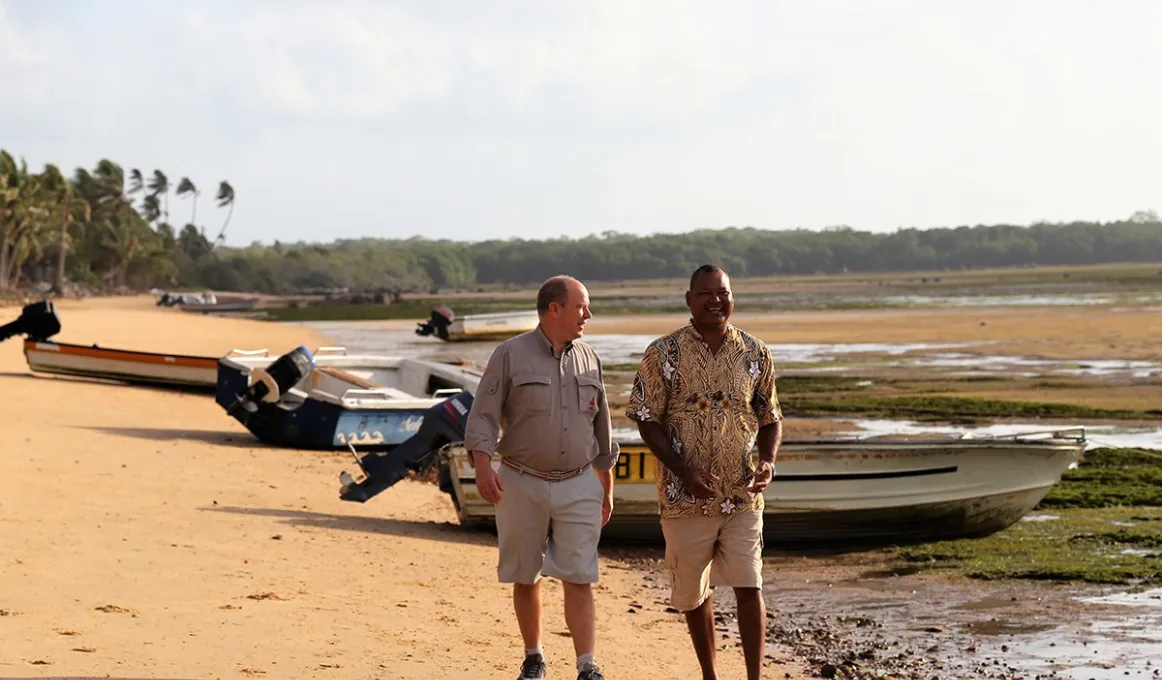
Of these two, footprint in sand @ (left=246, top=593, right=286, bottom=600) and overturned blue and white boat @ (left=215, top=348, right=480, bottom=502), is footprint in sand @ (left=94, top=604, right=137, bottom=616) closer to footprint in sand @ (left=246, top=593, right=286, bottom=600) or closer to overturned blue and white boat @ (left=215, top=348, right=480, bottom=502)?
footprint in sand @ (left=246, top=593, right=286, bottom=600)

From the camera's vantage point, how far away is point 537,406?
20.0 ft

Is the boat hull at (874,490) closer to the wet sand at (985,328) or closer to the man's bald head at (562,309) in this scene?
the man's bald head at (562,309)

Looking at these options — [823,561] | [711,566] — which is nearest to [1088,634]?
[823,561]

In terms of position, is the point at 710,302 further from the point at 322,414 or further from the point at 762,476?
the point at 322,414

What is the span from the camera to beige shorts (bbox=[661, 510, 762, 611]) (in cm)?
609

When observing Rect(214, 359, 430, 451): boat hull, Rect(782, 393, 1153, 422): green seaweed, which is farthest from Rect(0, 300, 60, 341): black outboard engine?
Rect(782, 393, 1153, 422): green seaweed

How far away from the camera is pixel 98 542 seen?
9.59m

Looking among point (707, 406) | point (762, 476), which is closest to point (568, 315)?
point (707, 406)

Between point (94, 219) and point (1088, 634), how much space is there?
403ft

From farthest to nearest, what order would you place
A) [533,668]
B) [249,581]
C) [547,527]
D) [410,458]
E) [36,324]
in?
1. [36,324]
2. [410,458]
3. [249,581]
4. [533,668]
5. [547,527]

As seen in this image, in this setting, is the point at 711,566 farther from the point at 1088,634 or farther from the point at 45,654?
the point at 1088,634

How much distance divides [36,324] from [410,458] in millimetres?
15324

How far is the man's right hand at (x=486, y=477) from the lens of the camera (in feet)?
19.8

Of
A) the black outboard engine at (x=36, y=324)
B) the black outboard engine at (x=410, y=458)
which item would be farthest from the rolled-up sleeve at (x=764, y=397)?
the black outboard engine at (x=36, y=324)
